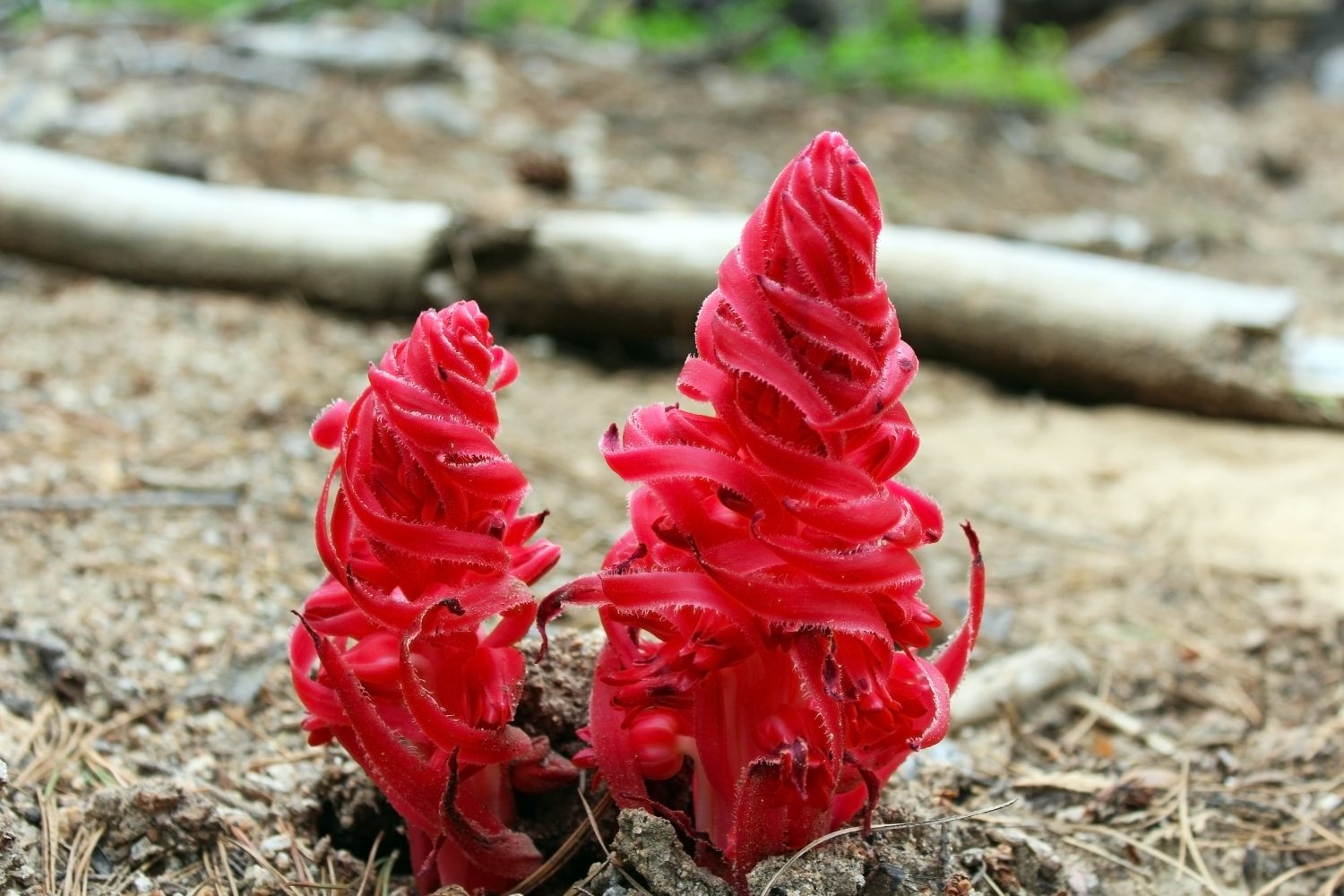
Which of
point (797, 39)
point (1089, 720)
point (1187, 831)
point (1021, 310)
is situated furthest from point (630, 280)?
point (797, 39)

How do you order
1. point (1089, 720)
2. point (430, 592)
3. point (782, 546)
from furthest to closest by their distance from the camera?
point (1089, 720) < point (430, 592) < point (782, 546)

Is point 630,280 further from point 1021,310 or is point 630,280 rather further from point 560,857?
point 560,857

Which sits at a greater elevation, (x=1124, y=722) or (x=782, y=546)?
(x=782, y=546)

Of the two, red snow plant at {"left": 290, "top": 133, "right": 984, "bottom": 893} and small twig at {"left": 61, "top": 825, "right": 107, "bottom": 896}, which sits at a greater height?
red snow plant at {"left": 290, "top": 133, "right": 984, "bottom": 893}

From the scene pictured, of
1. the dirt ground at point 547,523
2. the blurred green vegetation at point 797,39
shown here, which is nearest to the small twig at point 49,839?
the dirt ground at point 547,523

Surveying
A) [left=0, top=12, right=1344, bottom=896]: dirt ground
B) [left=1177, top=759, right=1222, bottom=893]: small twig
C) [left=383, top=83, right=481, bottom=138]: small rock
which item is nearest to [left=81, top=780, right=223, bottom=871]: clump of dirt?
[left=0, top=12, right=1344, bottom=896]: dirt ground

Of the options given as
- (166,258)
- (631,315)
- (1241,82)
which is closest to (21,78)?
(166,258)

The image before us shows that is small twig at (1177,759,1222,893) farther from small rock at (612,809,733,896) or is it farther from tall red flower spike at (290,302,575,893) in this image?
tall red flower spike at (290,302,575,893)
